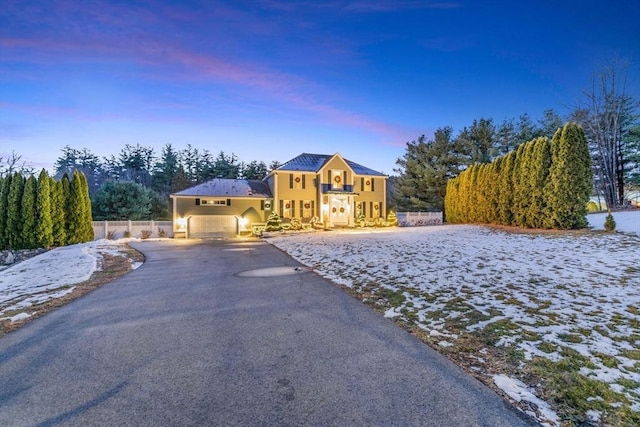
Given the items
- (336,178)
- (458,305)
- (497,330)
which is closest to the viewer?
(497,330)

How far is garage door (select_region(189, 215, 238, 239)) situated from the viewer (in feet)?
78.6

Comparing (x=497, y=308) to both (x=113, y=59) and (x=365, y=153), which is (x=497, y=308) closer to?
(x=113, y=59)

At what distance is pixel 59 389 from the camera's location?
8.83 feet

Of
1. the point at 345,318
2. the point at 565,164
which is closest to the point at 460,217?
the point at 565,164

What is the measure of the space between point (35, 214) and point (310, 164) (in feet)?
63.0

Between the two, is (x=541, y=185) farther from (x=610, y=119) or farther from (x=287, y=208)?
(x=287, y=208)

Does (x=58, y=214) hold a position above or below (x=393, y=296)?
above

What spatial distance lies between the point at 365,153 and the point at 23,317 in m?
32.2

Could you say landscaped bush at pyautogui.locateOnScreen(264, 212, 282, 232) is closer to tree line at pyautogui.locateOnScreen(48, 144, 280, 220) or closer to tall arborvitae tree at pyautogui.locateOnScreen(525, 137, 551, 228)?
tree line at pyautogui.locateOnScreen(48, 144, 280, 220)

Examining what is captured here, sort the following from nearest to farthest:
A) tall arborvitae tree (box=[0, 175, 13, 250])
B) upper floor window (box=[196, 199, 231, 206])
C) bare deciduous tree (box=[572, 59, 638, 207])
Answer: tall arborvitae tree (box=[0, 175, 13, 250]) < bare deciduous tree (box=[572, 59, 638, 207]) < upper floor window (box=[196, 199, 231, 206])

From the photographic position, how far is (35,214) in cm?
1602

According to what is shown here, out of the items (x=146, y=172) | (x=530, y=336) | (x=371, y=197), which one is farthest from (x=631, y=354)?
(x=146, y=172)

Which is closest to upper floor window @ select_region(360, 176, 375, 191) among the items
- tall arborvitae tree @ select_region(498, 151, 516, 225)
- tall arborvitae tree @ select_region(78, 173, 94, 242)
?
tall arborvitae tree @ select_region(498, 151, 516, 225)

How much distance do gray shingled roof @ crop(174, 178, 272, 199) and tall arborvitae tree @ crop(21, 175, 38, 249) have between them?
8913mm
